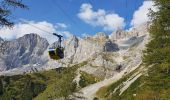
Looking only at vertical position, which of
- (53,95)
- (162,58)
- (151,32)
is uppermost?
(151,32)

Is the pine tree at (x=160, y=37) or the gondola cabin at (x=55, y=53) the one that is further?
the pine tree at (x=160, y=37)

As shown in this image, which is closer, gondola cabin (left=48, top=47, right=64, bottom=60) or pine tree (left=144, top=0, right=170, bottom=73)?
gondola cabin (left=48, top=47, right=64, bottom=60)

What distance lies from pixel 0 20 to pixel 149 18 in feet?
99.6

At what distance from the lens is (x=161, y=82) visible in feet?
152

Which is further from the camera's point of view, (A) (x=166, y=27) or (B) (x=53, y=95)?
(B) (x=53, y=95)

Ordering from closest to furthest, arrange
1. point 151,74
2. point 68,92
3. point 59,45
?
1. point 59,45
2. point 151,74
3. point 68,92

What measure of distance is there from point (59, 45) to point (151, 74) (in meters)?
13.9

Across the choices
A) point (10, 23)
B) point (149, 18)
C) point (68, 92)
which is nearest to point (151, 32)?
point (149, 18)

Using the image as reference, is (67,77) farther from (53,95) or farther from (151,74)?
(151,74)

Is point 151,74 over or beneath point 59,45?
beneath

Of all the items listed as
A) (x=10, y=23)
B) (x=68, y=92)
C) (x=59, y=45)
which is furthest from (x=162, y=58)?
(x=68, y=92)

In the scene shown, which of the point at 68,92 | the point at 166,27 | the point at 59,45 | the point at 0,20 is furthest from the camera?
the point at 68,92

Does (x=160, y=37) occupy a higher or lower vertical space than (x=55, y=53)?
higher

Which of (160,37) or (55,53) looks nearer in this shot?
(55,53)
